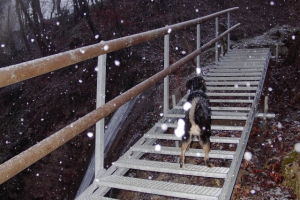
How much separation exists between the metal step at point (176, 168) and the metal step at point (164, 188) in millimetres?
223

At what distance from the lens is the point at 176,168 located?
328 cm

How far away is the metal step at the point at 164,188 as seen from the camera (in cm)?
271

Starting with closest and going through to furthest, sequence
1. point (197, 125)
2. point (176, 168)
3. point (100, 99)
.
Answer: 1. point (100, 99)
2. point (176, 168)
3. point (197, 125)

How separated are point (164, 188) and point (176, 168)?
0.43 metres

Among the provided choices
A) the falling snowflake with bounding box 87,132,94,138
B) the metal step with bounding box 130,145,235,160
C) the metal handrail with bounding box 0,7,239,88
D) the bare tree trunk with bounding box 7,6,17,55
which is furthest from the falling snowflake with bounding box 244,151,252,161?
the bare tree trunk with bounding box 7,6,17,55

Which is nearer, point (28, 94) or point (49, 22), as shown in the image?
point (28, 94)

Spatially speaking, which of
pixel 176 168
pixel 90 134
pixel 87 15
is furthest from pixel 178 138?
pixel 87 15

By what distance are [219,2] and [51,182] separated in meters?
14.4

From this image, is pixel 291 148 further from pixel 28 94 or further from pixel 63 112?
pixel 28 94

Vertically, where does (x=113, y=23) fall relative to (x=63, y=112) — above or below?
above

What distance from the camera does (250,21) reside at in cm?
1733

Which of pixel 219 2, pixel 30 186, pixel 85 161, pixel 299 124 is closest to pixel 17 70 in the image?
pixel 299 124

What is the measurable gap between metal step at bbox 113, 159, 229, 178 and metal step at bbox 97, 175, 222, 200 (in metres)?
0.22

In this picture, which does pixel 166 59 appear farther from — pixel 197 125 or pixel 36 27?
pixel 36 27
